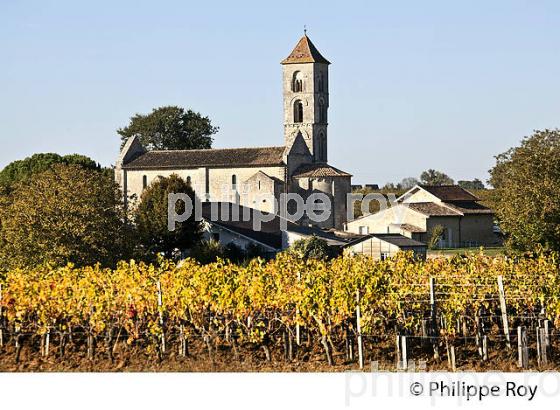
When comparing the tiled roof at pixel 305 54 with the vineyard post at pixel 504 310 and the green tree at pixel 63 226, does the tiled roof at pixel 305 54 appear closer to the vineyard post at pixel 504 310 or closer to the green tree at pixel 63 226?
the green tree at pixel 63 226

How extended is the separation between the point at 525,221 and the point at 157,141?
2549 inches

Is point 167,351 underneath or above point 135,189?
underneath

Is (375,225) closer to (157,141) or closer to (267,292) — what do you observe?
(157,141)

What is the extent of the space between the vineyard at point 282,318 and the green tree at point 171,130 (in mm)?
76893

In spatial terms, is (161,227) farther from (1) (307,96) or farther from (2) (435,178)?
(2) (435,178)

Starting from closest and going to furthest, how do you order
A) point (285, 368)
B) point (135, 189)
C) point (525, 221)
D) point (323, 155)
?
point (285, 368)
point (525, 221)
point (135, 189)
point (323, 155)

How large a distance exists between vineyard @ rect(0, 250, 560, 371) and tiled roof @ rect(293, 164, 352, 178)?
49861 millimetres

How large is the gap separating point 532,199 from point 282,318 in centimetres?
2049

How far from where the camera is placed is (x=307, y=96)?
8088 centimetres

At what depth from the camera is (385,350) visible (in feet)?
65.0

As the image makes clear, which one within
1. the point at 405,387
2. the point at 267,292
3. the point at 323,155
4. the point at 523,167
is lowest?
the point at 405,387

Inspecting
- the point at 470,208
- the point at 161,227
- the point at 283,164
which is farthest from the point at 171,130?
the point at 161,227

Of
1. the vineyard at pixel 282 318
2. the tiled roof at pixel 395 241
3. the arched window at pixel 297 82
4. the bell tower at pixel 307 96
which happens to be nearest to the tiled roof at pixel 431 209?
the tiled roof at pixel 395 241

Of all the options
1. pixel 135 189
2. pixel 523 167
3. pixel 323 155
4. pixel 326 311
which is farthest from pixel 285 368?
pixel 323 155
